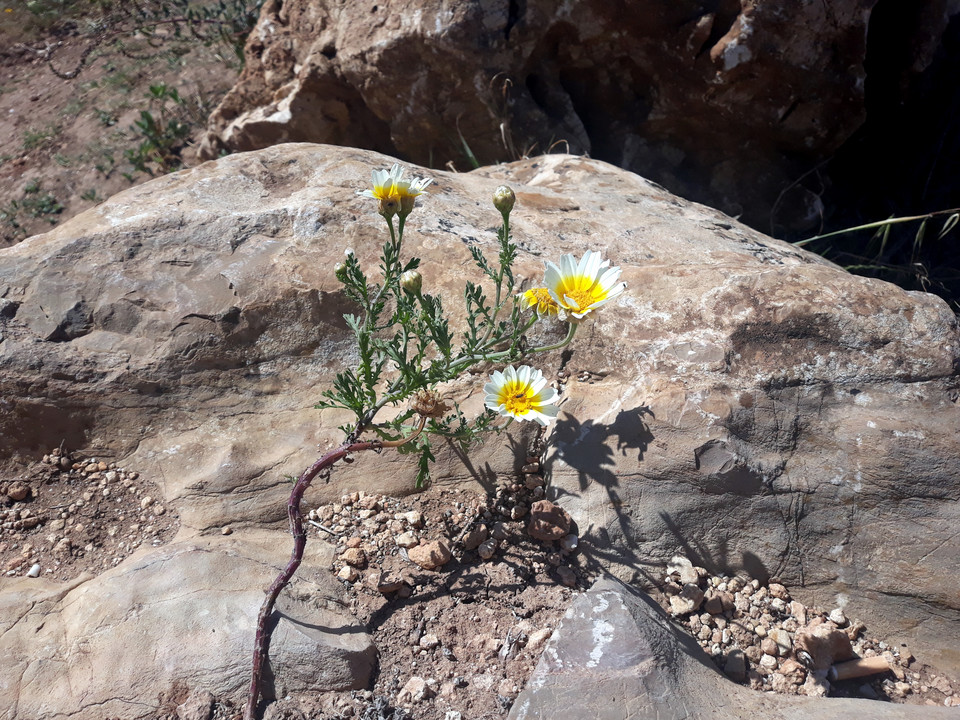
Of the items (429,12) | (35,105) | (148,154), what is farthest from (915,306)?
(35,105)

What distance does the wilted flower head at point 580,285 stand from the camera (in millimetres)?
1981

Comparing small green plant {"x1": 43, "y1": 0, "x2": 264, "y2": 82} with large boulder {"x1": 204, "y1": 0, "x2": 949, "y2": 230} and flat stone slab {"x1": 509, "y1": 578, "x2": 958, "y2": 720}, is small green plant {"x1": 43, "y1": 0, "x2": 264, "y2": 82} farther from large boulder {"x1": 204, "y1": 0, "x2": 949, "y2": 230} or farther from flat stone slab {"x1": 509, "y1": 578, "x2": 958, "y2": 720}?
flat stone slab {"x1": 509, "y1": 578, "x2": 958, "y2": 720}

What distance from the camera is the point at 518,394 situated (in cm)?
207

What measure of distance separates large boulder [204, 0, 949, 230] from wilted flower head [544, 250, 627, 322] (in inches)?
80.4

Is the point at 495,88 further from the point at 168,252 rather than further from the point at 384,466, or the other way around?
the point at 384,466

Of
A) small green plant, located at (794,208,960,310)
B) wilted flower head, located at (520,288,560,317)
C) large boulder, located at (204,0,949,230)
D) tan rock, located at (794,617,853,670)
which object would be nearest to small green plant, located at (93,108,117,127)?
large boulder, located at (204,0,949,230)

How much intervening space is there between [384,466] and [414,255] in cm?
77

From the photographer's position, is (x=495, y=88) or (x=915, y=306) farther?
(x=495, y=88)

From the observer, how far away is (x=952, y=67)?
3.95 m

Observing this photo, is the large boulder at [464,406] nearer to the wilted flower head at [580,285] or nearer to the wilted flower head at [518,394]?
the wilted flower head at [518,394]

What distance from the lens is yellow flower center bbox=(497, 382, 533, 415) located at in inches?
80.4

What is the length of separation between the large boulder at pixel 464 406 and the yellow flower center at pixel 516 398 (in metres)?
0.28

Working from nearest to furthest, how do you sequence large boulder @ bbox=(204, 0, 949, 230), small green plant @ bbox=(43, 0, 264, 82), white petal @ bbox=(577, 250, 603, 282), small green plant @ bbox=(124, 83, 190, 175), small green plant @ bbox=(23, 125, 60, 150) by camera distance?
white petal @ bbox=(577, 250, 603, 282), large boulder @ bbox=(204, 0, 949, 230), small green plant @ bbox=(124, 83, 190, 175), small green plant @ bbox=(23, 125, 60, 150), small green plant @ bbox=(43, 0, 264, 82)

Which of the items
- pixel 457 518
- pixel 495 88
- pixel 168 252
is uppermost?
pixel 495 88
